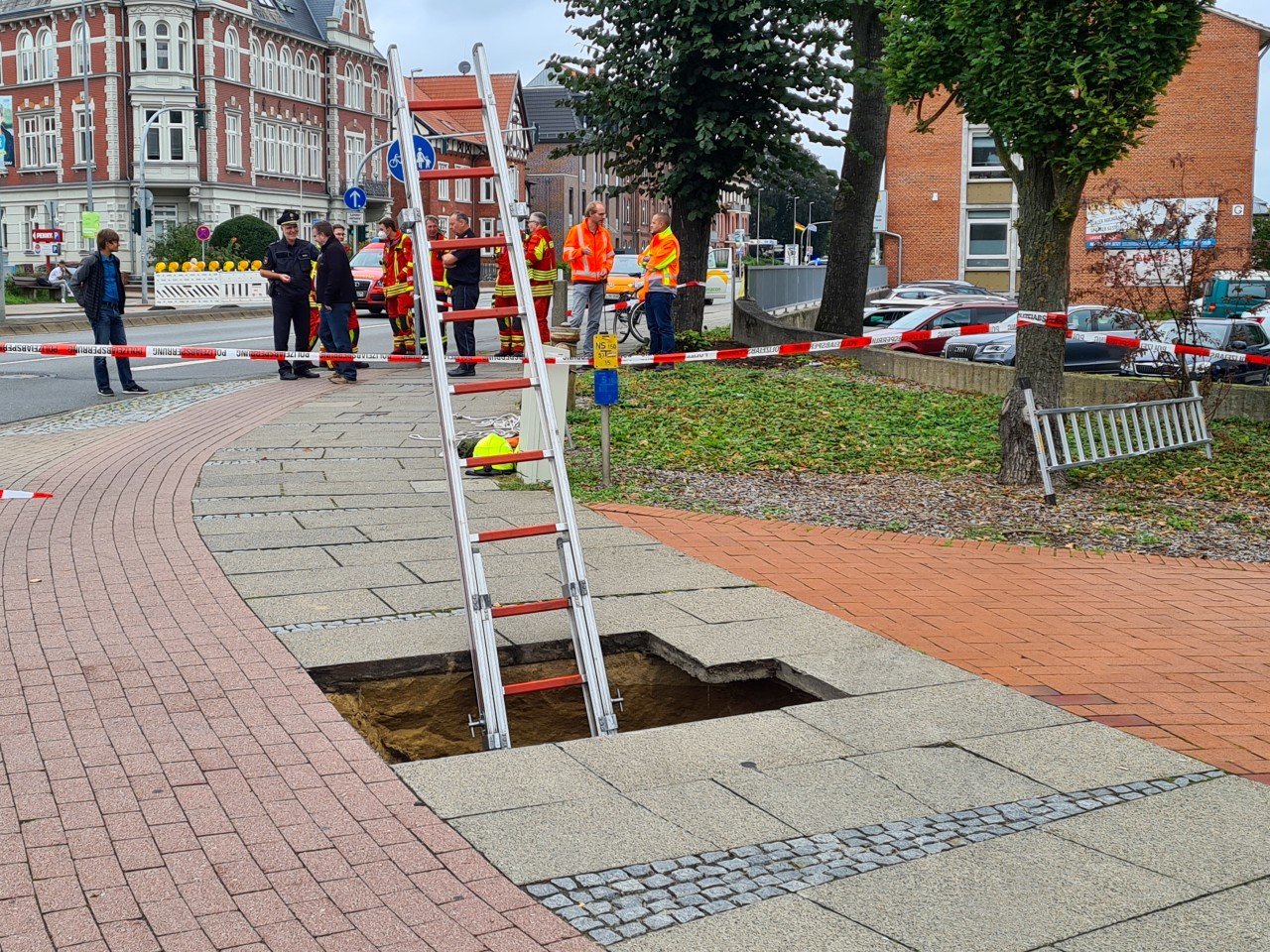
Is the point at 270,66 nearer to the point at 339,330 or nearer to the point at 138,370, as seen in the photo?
the point at 138,370

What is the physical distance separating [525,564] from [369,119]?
3046 inches

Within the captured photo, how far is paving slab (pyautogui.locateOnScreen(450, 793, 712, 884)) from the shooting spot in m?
3.89

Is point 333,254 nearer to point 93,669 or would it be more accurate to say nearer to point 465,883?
point 93,669

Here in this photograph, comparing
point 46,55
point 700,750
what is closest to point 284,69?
point 46,55

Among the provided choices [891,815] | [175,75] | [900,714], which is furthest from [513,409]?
[175,75]

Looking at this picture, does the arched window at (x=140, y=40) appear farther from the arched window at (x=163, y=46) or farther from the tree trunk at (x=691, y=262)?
the tree trunk at (x=691, y=262)

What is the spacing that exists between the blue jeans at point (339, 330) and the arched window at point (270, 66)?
58.4 metres

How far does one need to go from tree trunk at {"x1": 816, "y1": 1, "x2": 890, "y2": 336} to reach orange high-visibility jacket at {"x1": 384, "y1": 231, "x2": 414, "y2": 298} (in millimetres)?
6975

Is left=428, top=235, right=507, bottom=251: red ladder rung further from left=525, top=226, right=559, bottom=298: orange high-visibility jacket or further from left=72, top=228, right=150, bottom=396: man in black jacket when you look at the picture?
left=525, top=226, right=559, bottom=298: orange high-visibility jacket

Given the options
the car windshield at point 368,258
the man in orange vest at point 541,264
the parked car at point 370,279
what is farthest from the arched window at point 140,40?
the man in orange vest at point 541,264

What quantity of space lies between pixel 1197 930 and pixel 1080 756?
1.28 m

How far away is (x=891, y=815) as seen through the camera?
4281 millimetres

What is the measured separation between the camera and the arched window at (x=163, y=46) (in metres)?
65.4

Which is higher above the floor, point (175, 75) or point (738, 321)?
point (175, 75)
